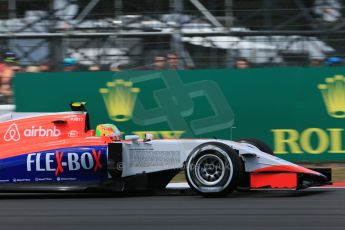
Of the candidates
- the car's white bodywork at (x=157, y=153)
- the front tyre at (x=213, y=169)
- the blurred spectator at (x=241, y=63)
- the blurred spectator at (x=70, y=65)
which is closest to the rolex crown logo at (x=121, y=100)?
the blurred spectator at (x=70, y=65)

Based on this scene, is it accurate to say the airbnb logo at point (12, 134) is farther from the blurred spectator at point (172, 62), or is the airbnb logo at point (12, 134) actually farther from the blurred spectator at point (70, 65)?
the blurred spectator at point (172, 62)

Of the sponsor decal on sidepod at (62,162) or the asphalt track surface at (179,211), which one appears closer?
the asphalt track surface at (179,211)

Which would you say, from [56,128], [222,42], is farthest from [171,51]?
[56,128]

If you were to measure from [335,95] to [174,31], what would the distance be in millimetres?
3149

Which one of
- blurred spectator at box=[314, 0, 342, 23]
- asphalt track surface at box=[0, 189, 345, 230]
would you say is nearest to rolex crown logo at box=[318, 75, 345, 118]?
blurred spectator at box=[314, 0, 342, 23]

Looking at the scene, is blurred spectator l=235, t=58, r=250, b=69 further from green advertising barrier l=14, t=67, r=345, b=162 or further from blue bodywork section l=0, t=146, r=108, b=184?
blue bodywork section l=0, t=146, r=108, b=184

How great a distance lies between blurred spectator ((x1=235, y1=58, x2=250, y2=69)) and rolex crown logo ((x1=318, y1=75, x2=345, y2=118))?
140 centimetres

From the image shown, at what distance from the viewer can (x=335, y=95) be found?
1129 centimetres

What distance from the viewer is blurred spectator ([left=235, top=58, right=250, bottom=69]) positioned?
12133 millimetres

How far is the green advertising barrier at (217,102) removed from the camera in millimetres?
11367

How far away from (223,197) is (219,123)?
4.31m

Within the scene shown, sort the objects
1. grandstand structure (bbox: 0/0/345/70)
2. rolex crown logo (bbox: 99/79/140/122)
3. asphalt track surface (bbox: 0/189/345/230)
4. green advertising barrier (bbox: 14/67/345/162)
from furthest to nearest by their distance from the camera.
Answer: grandstand structure (bbox: 0/0/345/70) < rolex crown logo (bbox: 99/79/140/122) < green advertising barrier (bbox: 14/67/345/162) < asphalt track surface (bbox: 0/189/345/230)

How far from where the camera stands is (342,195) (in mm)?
7875

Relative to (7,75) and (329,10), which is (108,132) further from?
(329,10)
